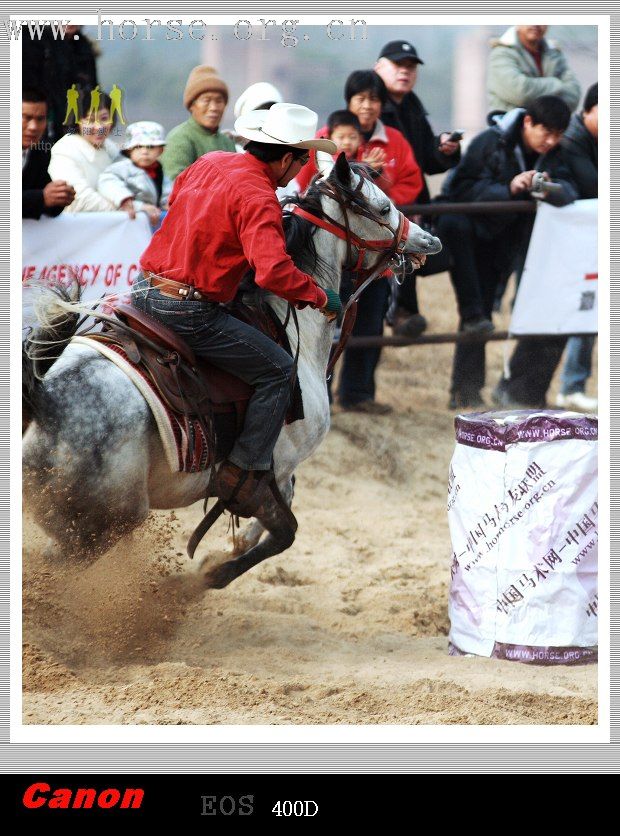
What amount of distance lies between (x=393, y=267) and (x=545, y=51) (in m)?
4.84

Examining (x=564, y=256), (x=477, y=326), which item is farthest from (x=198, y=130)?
(x=564, y=256)

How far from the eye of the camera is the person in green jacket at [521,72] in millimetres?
9133

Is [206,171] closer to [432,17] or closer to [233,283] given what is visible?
[233,283]

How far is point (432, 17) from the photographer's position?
4.69 m

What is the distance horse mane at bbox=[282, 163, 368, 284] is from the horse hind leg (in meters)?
1.10

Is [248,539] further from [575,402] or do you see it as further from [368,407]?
[575,402]

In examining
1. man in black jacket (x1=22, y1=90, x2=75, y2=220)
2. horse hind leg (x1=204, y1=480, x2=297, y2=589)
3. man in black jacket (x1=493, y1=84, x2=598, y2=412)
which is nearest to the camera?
horse hind leg (x1=204, y1=480, x2=297, y2=589)


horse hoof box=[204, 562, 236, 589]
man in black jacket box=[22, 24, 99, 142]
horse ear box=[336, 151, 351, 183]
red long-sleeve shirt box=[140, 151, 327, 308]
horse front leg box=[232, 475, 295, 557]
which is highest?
man in black jacket box=[22, 24, 99, 142]

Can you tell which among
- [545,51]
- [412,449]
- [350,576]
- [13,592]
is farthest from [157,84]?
[13,592]

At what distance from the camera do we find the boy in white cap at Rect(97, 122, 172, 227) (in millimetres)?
7293

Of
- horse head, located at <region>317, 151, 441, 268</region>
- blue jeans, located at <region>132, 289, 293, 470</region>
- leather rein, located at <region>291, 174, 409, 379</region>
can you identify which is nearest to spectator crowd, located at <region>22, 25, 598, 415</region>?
leather rein, located at <region>291, 174, 409, 379</region>

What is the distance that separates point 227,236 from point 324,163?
3.00 feet

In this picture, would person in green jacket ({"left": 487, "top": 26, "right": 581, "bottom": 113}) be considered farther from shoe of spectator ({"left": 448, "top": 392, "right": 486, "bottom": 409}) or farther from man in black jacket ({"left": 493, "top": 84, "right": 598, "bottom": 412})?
shoe of spectator ({"left": 448, "top": 392, "right": 486, "bottom": 409})

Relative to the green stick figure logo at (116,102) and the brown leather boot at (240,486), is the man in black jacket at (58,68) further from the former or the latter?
the brown leather boot at (240,486)
